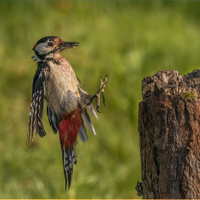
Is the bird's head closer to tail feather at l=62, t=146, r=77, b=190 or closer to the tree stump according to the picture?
tail feather at l=62, t=146, r=77, b=190

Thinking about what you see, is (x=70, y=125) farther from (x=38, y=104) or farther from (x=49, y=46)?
(x=49, y=46)

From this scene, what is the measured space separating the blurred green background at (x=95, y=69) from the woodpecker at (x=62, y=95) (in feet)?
3.50

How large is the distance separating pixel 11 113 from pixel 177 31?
353cm

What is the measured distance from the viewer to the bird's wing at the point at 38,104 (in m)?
3.94

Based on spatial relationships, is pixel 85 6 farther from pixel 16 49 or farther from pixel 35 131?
pixel 35 131

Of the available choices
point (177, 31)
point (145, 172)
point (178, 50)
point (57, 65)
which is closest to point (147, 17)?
point (177, 31)

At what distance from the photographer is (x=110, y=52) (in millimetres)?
8086

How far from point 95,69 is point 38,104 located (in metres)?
3.70

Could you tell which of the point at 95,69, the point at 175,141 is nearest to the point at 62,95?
the point at 175,141

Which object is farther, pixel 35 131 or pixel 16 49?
pixel 16 49

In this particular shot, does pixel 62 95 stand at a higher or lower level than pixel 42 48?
lower

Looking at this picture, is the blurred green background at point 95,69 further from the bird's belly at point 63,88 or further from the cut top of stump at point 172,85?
the cut top of stump at point 172,85

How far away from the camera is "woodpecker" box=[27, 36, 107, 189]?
13.4ft

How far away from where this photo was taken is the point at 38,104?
157 inches
